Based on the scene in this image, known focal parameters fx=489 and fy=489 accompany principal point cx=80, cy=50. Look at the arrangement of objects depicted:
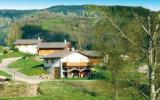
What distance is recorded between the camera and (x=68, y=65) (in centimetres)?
9019

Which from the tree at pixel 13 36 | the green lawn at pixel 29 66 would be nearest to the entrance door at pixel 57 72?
the green lawn at pixel 29 66

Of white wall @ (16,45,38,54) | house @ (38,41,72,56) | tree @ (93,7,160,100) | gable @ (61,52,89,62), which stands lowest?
white wall @ (16,45,38,54)

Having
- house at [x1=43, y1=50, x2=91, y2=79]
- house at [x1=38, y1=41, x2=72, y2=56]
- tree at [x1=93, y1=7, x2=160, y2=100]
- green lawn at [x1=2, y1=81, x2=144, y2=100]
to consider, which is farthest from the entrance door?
tree at [x1=93, y1=7, x2=160, y2=100]

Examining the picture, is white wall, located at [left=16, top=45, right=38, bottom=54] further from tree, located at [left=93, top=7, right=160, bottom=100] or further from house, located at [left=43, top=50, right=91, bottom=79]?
tree, located at [left=93, top=7, right=160, bottom=100]

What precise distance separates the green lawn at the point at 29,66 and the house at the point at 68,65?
7.29ft

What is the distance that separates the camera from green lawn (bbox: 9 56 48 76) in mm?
91938

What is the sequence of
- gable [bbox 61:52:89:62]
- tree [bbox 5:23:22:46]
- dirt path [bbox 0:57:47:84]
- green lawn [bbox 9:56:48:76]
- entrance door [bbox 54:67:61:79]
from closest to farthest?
1. dirt path [bbox 0:57:47:84]
2. entrance door [bbox 54:67:61:79]
3. green lawn [bbox 9:56:48:76]
4. gable [bbox 61:52:89:62]
5. tree [bbox 5:23:22:46]

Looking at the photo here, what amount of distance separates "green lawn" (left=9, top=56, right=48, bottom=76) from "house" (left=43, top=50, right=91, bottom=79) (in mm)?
2221

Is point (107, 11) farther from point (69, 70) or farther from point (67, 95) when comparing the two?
point (69, 70)

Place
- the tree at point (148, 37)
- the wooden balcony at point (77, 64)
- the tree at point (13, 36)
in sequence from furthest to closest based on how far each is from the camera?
the tree at point (13, 36), the wooden balcony at point (77, 64), the tree at point (148, 37)

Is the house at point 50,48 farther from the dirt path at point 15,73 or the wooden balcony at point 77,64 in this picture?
the wooden balcony at point 77,64

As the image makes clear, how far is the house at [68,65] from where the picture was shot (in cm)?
8938

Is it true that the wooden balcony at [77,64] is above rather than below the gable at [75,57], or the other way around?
below

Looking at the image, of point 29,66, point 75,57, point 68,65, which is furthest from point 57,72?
point 29,66
